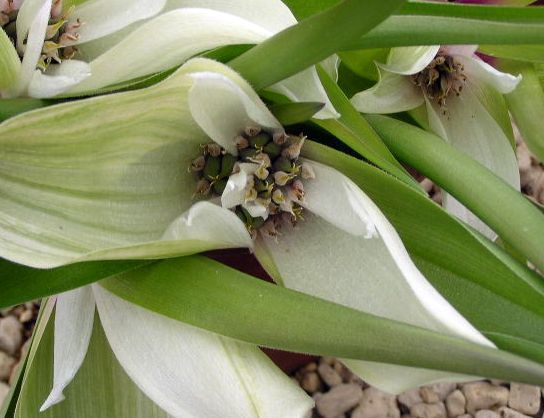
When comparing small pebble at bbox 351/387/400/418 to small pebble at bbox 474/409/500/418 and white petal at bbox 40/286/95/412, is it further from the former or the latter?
white petal at bbox 40/286/95/412

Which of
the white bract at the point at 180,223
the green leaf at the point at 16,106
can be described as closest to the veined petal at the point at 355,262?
the white bract at the point at 180,223

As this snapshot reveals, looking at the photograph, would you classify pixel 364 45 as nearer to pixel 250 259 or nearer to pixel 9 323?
pixel 250 259

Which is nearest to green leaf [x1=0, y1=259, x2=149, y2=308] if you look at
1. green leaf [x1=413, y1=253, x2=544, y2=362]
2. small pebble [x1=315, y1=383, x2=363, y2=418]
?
green leaf [x1=413, y1=253, x2=544, y2=362]

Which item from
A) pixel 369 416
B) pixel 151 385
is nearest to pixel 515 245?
pixel 151 385

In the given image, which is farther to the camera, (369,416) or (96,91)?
(369,416)

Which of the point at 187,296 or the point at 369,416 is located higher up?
the point at 187,296

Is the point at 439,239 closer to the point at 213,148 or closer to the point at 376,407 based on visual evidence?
the point at 213,148

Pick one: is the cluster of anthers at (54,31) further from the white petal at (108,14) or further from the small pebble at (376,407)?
the small pebble at (376,407)
